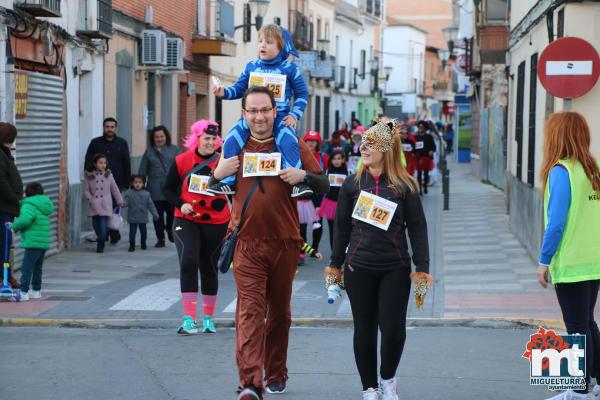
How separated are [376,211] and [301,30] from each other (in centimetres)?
3965

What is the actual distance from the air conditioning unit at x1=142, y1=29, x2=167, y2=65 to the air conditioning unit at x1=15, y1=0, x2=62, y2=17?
23.4ft

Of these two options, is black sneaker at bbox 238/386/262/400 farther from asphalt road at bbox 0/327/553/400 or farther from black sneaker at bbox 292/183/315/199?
black sneaker at bbox 292/183/315/199

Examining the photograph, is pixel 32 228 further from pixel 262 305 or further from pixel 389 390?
pixel 389 390

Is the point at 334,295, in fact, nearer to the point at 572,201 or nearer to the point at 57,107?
the point at 572,201

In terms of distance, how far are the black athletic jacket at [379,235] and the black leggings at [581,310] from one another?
0.87 meters

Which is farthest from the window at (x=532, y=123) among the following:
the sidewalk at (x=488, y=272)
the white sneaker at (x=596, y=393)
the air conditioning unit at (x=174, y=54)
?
the white sneaker at (x=596, y=393)

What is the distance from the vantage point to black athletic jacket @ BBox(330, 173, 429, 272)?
7078 mm

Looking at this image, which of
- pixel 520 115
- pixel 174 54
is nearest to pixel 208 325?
pixel 520 115

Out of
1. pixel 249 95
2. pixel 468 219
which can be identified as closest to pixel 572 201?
pixel 249 95

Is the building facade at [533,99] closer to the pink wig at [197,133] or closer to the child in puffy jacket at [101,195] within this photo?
the pink wig at [197,133]

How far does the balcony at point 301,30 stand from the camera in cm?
4475

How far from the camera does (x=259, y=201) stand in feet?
24.1

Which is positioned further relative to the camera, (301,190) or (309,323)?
(309,323)

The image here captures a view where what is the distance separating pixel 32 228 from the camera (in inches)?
474
